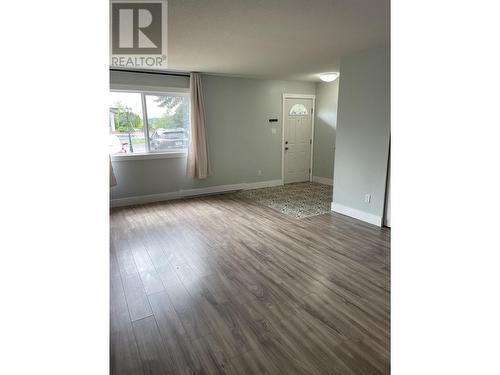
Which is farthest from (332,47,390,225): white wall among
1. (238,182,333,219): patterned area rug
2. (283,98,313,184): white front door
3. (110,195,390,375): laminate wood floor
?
(283,98,313,184): white front door

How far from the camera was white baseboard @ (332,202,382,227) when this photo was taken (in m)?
3.92

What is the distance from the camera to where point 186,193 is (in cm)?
555

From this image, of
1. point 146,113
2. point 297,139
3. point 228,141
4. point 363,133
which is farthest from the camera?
point 297,139

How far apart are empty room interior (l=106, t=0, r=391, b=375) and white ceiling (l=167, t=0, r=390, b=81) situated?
0.02 metres

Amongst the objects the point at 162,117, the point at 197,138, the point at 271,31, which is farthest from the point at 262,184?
the point at 271,31

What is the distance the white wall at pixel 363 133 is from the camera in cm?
363

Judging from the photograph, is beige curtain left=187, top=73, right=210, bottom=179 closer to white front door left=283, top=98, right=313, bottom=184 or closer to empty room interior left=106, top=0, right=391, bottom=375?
empty room interior left=106, top=0, right=391, bottom=375

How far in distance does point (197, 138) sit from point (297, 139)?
260 cm

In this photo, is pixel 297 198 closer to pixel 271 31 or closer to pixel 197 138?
pixel 197 138

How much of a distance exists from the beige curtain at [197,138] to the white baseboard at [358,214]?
2567mm

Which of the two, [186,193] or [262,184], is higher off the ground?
[262,184]
